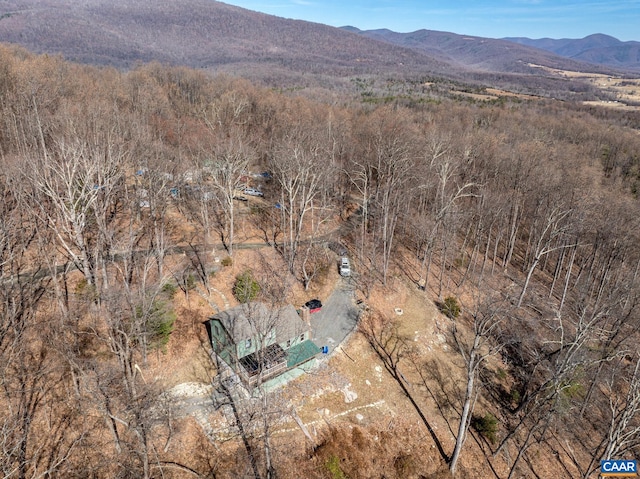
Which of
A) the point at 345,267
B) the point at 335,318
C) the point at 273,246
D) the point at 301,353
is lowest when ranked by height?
the point at 335,318

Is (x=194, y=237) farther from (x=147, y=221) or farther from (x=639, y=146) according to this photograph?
(x=639, y=146)

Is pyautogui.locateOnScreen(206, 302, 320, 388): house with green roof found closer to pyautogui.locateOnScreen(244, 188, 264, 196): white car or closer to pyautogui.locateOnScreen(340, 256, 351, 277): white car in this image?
pyautogui.locateOnScreen(340, 256, 351, 277): white car

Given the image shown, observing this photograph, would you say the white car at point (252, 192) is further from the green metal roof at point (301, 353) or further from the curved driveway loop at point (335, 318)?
the green metal roof at point (301, 353)

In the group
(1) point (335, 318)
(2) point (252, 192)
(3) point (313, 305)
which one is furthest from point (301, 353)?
(2) point (252, 192)

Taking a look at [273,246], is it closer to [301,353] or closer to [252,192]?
[252,192]

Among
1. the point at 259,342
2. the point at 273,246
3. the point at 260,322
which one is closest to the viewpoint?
the point at 260,322
